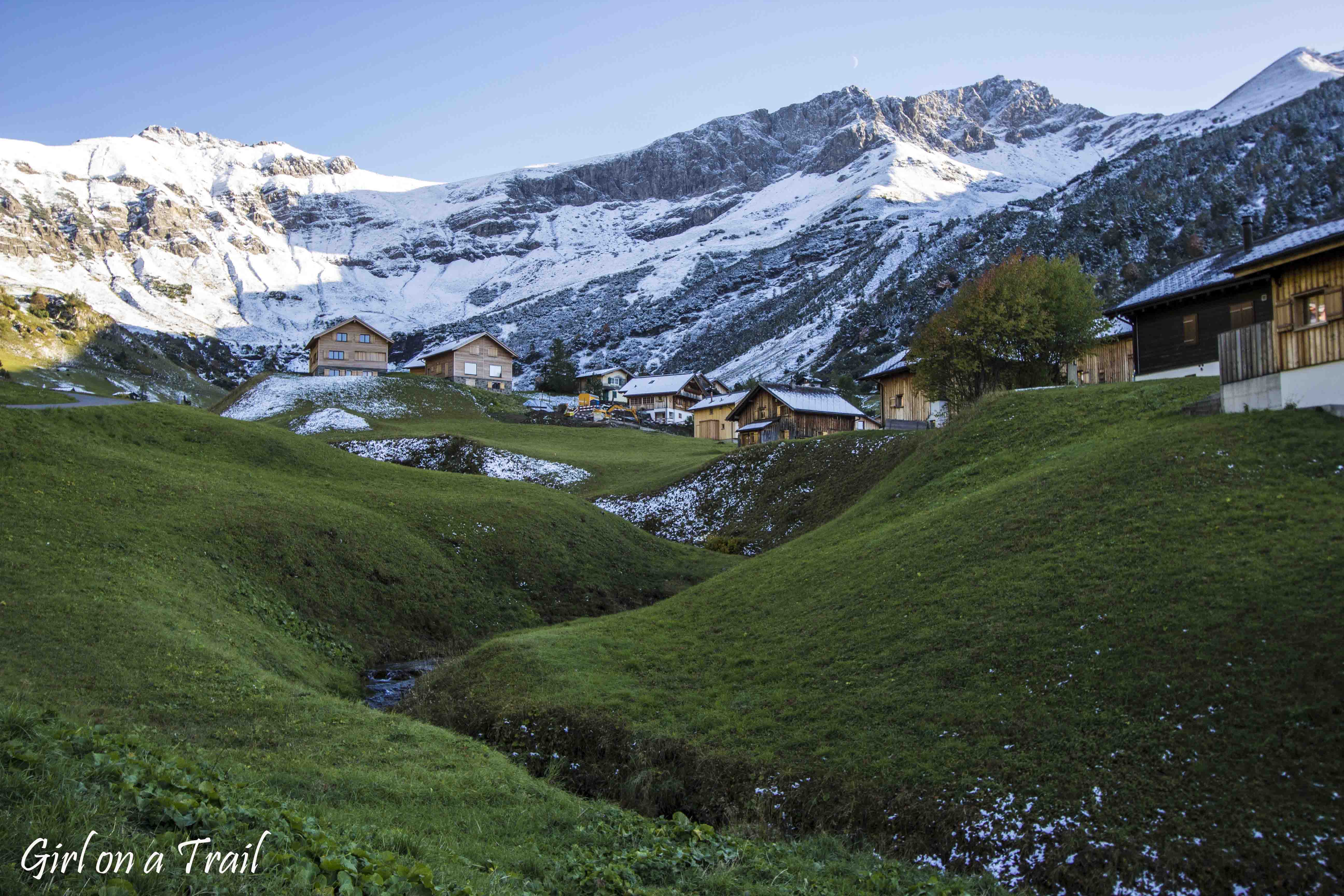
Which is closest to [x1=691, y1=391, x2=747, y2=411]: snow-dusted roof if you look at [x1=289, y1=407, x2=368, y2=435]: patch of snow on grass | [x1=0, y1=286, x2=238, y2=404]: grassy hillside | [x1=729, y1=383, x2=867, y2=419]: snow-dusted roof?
[x1=729, y1=383, x2=867, y2=419]: snow-dusted roof

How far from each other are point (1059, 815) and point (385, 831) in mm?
10101

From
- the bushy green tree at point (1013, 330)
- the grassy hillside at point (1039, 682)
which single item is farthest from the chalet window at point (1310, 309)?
the bushy green tree at point (1013, 330)

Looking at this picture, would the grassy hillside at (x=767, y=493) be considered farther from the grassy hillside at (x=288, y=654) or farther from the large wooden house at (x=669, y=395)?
the large wooden house at (x=669, y=395)

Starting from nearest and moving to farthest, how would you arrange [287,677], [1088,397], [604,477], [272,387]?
1. [287,677]
2. [1088,397]
3. [604,477]
4. [272,387]

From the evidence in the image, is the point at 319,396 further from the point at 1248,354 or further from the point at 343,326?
the point at 1248,354

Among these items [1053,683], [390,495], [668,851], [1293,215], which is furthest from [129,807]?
[1293,215]

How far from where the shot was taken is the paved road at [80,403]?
1422 inches

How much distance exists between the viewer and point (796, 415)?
73938 mm

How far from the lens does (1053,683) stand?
15336 mm

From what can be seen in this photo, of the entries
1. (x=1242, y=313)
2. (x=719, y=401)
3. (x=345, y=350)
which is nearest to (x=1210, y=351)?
(x=1242, y=313)

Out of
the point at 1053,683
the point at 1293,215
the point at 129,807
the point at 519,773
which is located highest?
the point at 1293,215

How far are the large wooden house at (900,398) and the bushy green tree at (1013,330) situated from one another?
1064cm

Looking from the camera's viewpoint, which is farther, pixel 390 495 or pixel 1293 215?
pixel 1293 215

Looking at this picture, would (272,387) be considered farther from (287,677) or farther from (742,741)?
(742,741)
